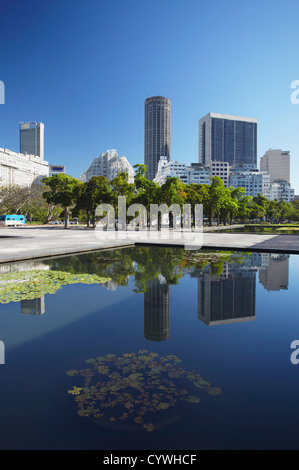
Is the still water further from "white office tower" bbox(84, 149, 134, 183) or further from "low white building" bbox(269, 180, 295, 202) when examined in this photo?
"low white building" bbox(269, 180, 295, 202)

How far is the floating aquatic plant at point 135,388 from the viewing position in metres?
2.86

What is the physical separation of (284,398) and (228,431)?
33.4 inches

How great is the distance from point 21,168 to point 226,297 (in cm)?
15814

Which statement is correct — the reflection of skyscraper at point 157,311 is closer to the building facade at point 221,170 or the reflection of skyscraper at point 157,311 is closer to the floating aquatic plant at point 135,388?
the floating aquatic plant at point 135,388

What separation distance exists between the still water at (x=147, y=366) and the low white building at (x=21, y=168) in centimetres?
12740

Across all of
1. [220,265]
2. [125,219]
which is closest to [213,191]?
[125,219]

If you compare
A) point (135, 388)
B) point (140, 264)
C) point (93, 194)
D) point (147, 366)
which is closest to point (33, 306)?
point (147, 366)

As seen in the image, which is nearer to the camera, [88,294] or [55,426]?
[55,426]

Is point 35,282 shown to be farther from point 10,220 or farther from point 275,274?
point 10,220

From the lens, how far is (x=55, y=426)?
8.90ft

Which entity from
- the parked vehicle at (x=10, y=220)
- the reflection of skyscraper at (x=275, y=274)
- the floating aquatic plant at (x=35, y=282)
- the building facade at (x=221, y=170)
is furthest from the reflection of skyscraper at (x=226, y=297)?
the building facade at (x=221, y=170)

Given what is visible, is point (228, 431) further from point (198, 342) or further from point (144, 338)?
point (144, 338)

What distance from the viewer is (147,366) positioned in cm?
371

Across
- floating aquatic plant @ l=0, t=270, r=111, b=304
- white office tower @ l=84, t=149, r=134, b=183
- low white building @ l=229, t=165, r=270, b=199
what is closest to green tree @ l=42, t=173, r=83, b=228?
floating aquatic plant @ l=0, t=270, r=111, b=304
